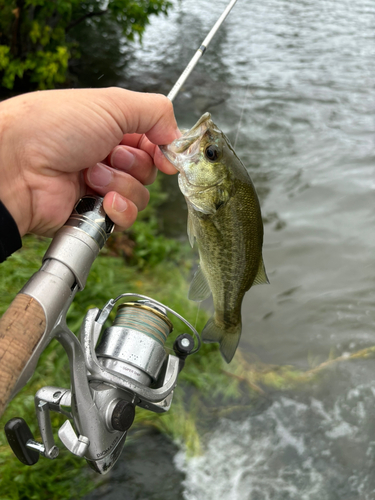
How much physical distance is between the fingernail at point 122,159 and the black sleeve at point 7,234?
2.30ft

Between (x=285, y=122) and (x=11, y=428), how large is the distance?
6982mm

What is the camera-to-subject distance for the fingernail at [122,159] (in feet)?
7.35

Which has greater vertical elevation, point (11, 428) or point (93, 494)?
point (11, 428)

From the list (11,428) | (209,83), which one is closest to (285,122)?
(209,83)

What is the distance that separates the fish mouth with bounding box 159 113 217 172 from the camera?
1909mm

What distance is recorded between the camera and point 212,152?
1930mm

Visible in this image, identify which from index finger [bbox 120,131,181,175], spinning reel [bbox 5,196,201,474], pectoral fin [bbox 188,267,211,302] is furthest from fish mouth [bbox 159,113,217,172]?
pectoral fin [bbox 188,267,211,302]

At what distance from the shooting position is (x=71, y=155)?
1.93m

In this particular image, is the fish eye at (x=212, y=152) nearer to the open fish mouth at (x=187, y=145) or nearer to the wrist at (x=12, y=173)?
the open fish mouth at (x=187, y=145)

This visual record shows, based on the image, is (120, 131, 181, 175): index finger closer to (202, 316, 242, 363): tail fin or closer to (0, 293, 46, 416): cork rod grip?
(202, 316, 242, 363): tail fin

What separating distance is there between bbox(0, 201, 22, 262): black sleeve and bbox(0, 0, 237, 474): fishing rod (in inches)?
9.5

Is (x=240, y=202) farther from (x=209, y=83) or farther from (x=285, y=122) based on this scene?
(x=209, y=83)

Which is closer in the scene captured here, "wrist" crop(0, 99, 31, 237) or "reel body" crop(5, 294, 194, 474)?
"reel body" crop(5, 294, 194, 474)

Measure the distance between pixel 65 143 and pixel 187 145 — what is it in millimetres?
533
